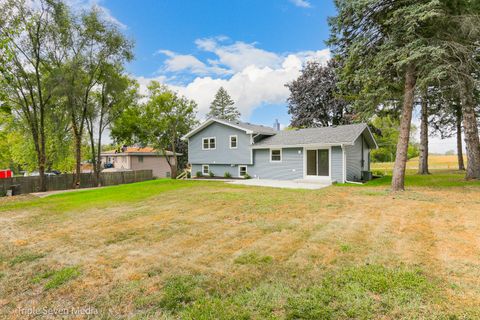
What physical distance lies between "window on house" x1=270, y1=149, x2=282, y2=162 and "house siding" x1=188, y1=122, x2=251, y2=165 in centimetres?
184

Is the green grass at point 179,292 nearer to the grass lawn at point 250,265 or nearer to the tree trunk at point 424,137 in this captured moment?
the grass lawn at point 250,265

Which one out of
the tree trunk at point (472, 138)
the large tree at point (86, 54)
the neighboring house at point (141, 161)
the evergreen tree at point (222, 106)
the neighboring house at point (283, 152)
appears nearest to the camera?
the tree trunk at point (472, 138)

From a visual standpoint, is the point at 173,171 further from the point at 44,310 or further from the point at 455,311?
the point at 455,311

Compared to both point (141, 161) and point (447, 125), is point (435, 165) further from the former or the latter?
point (141, 161)

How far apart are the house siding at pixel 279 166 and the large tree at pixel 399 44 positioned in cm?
562

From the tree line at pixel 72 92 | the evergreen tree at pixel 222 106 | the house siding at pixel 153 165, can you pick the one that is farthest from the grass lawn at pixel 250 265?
the evergreen tree at pixel 222 106

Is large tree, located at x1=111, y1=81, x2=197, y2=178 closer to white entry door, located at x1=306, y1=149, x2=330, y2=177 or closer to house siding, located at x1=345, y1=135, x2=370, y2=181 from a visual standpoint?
white entry door, located at x1=306, y1=149, x2=330, y2=177

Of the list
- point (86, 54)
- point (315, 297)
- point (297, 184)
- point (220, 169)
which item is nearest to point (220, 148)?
point (220, 169)

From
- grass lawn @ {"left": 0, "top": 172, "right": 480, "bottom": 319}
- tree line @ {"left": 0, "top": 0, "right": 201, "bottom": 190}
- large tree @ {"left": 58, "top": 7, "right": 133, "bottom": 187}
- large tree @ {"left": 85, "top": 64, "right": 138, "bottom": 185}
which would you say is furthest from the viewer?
large tree @ {"left": 85, "top": 64, "right": 138, "bottom": 185}

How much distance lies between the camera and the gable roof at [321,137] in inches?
558

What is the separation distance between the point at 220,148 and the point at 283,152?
5628 mm

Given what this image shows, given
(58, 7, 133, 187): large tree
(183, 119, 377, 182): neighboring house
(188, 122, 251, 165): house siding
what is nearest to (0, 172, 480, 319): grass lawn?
(183, 119, 377, 182): neighboring house

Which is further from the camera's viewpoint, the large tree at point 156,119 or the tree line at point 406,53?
the large tree at point 156,119

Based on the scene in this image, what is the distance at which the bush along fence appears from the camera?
51.4ft
